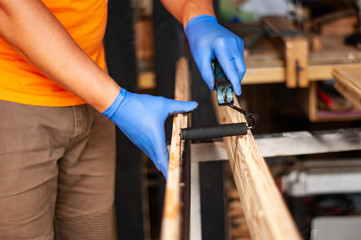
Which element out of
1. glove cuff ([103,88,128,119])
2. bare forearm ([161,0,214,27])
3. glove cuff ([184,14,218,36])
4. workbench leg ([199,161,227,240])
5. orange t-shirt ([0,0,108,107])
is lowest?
workbench leg ([199,161,227,240])

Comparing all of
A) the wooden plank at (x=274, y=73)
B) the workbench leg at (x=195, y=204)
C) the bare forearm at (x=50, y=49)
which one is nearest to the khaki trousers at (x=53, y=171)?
the bare forearm at (x=50, y=49)

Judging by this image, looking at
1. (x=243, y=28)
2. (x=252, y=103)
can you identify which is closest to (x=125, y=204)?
(x=243, y=28)

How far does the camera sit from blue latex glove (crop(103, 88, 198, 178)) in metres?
0.92

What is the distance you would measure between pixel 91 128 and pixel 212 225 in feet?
2.27

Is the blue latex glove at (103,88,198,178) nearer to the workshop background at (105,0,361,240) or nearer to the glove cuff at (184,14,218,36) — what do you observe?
the glove cuff at (184,14,218,36)

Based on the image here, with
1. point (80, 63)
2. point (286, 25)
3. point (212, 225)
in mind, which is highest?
point (286, 25)

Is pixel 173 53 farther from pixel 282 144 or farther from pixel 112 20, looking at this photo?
pixel 282 144

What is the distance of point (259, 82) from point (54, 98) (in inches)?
35.0

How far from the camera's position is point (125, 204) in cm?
182

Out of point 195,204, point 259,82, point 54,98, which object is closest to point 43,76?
point 54,98

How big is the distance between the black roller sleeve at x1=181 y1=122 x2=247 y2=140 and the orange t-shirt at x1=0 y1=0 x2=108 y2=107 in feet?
1.18

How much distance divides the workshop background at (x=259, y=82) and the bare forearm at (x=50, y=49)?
0.80 metres

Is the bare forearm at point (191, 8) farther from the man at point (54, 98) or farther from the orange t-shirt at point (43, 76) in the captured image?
the orange t-shirt at point (43, 76)

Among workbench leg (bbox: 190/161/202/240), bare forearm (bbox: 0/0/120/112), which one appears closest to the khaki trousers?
bare forearm (bbox: 0/0/120/112)
